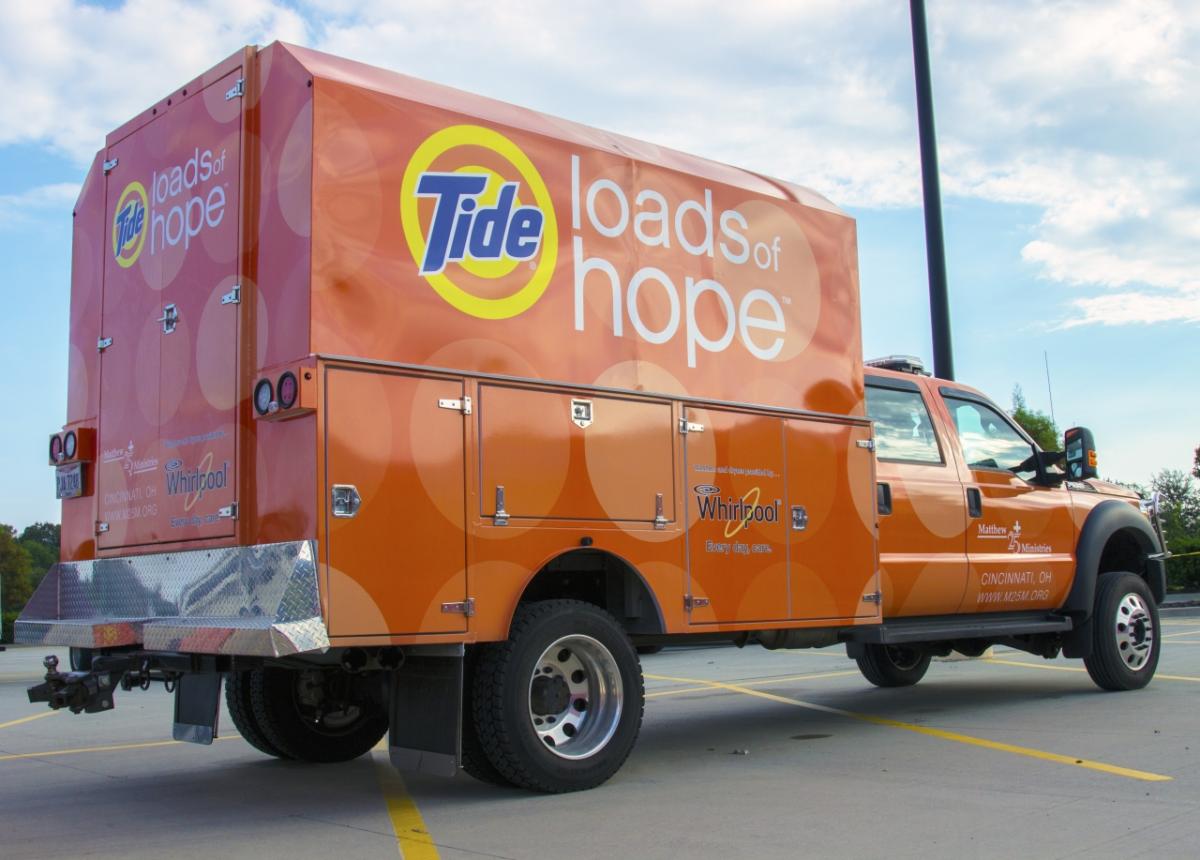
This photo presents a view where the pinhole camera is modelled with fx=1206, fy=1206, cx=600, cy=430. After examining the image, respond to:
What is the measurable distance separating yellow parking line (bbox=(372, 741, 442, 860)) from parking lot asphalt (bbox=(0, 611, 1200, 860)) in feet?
0.07

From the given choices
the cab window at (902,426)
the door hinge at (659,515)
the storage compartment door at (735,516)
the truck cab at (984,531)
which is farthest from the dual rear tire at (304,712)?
the cab window at (902,426)

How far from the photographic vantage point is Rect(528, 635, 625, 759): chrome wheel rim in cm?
628

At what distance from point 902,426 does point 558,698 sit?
3978 mm

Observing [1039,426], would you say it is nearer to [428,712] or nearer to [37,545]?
[428,712]

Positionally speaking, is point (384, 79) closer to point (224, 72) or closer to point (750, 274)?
point (224, 72)

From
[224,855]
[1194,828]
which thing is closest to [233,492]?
[224,855]

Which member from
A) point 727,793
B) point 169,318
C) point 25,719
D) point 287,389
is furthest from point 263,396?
point 25,719

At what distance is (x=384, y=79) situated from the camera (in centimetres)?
619

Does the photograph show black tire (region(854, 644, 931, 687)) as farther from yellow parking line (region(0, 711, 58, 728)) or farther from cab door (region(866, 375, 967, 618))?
yellow parking line (region(0, 711, 58, 728))

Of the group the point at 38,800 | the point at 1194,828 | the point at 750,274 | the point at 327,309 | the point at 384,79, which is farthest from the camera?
the point at 750,274

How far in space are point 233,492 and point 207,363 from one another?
0.78 m

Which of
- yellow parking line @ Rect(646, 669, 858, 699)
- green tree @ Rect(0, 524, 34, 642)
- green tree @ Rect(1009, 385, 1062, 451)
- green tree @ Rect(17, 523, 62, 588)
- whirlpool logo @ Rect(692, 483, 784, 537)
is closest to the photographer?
whirlpool logo @ Rect(692, 483, 784, 537)

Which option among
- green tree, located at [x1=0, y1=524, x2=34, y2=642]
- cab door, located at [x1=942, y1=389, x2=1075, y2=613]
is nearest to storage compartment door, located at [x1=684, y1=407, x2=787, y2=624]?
cab door, located at [x1=942, y1=389, x2=1075, y2=613]

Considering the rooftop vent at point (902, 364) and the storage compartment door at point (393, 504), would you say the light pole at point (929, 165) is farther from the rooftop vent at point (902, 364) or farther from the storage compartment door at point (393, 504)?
the storage compartment door at point (393, 504)
